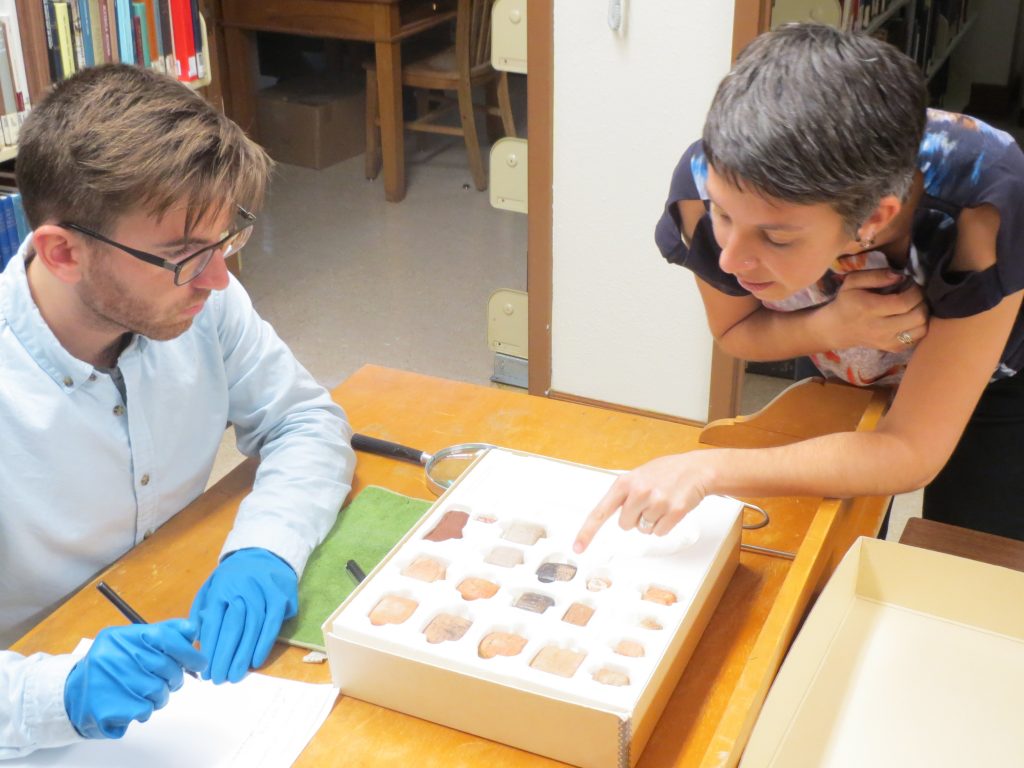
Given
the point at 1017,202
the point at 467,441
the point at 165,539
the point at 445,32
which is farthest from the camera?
the point at 445,32

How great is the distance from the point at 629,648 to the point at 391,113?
3532 mm

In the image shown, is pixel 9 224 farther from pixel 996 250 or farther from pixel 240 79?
pixel 996 250

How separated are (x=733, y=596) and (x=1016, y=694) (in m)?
0.29

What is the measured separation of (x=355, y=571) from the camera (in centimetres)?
124

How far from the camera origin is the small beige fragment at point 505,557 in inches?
45.6

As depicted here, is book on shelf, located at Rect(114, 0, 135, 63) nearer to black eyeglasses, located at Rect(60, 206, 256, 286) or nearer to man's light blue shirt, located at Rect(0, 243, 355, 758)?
man's light blue shirt, located at Rect(0, 243, 355, 758)

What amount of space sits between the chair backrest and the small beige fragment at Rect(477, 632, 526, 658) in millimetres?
3458

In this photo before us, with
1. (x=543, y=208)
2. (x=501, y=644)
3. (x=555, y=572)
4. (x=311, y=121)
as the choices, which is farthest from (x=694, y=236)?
(x=311, y=121)

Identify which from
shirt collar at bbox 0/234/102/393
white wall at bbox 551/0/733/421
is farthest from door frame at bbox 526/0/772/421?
shirt collar at bbox 0/234/102/393

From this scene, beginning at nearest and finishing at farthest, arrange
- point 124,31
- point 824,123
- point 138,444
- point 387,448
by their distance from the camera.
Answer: point 824,123 → point 138,444 → point 387,448 → point 124,31

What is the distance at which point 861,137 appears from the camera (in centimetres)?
99

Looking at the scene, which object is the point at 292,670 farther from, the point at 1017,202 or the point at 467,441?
the point at 1017,202

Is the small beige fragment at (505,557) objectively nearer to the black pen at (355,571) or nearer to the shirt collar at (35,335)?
the black pen at (355,571)

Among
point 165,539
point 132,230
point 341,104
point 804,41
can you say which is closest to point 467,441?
point 165,539
